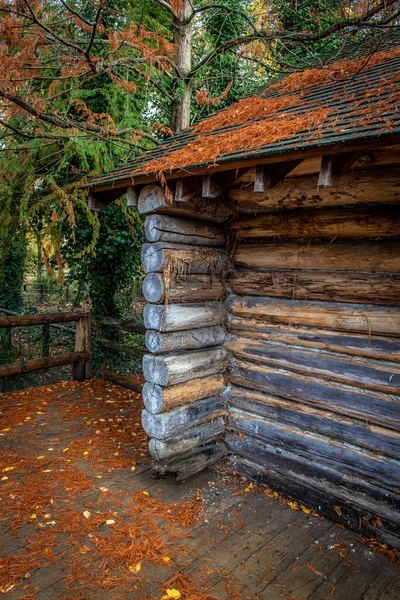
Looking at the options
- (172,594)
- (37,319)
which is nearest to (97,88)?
(37,319)

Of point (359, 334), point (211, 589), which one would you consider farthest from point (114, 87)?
point (211, 589)

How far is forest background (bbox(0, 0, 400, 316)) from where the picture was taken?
4.43m

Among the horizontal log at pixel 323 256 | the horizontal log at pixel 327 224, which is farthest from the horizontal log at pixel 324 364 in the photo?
the horizontal log at pixel 327 224

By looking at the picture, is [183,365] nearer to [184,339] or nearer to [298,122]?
[184,339]

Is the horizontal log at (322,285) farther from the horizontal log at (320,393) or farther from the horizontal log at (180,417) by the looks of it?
the horizontal log at (180,417)

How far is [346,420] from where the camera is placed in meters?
3.38

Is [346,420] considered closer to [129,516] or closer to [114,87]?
[129,516]

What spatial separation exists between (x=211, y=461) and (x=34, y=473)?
1.84m

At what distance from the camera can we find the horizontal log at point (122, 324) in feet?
19.8

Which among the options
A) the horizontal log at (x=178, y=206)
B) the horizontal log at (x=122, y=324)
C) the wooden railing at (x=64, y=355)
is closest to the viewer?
the horizontal log at (x=178, y=206)

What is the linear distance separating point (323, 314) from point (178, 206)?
168 cm

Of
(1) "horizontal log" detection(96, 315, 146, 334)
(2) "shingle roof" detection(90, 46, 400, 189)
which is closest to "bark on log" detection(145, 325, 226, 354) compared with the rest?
(2) "shingle roof" detection(90, 46, 400, 189)

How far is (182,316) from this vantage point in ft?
12.7

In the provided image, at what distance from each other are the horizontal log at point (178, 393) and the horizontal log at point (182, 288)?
86cm
